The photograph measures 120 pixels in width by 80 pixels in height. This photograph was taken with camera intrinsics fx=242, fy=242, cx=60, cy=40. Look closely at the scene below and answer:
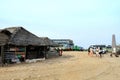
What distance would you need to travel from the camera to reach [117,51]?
50.3 m

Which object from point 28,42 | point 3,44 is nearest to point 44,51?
point 28,42

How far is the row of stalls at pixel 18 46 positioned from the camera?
91.7ft

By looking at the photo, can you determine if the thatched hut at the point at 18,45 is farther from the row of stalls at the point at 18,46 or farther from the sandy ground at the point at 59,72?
the sandy ground at the point at 59,72

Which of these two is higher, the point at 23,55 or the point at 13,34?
the point at 13,34

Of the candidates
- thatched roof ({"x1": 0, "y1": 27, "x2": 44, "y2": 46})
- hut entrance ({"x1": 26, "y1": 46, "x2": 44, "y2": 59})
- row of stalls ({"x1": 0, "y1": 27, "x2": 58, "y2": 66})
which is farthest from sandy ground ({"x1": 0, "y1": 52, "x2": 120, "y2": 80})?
hut entrance ({"x1": 26, "y1": 46, "x2": 44, "y2": 59})

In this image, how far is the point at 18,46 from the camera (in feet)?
98.7

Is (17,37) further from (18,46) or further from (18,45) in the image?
(18,45)

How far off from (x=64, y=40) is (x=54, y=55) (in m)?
32.7

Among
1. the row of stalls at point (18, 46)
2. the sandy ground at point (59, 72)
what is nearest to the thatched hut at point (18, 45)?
the row of stalls at point (18, 46)

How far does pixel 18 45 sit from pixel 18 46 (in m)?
0.53

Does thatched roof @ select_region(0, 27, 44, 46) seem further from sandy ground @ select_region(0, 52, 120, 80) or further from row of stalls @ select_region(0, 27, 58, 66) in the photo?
sandy ground @ select_region(0, 52, 120, 80)

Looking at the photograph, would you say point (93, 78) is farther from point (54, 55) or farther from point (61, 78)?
point (54, 55)

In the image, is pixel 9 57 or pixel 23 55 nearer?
pixel 9 57

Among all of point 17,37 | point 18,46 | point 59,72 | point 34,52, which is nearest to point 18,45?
point 18,46
